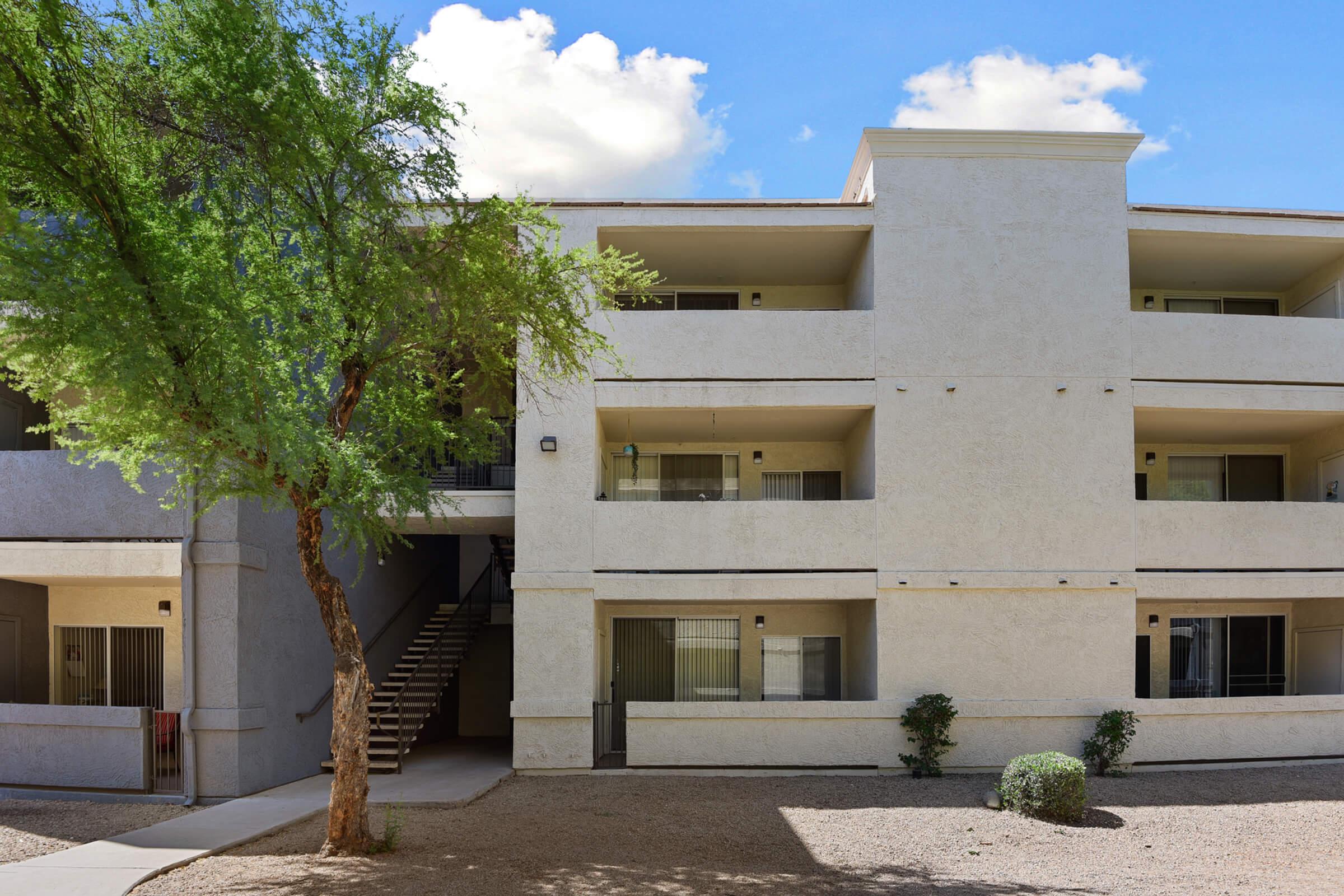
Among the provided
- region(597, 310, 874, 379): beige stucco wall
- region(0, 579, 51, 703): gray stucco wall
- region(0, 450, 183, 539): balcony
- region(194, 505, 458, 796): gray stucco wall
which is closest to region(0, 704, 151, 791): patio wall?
region(194, 505, 458, 796): gray stucco wall

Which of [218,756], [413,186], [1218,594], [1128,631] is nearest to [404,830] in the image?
[218,756]

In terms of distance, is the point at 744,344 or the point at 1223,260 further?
the point at 1223,260

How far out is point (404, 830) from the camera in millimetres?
11016

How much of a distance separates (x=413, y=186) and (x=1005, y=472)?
32.5 ft

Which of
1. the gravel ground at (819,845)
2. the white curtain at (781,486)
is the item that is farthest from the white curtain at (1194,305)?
the gravel ground at (819,845)

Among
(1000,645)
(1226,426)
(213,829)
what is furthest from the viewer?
(1226,426)

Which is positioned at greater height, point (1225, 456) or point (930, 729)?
point (1225, 456)

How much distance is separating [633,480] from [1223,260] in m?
10.8

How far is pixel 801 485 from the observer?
17.8 m

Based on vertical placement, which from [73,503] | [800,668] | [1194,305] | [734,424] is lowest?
[800,668]

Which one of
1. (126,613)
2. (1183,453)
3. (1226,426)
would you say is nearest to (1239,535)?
(1226,426)

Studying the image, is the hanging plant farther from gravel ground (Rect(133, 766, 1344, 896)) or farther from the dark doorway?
the dark doorway

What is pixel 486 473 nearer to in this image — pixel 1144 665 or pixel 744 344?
pixel 744 344

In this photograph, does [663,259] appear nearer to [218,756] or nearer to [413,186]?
[413,186]
